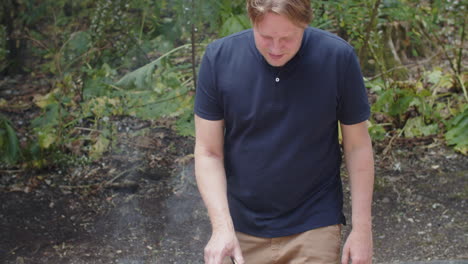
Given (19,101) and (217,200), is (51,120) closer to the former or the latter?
(19,101)

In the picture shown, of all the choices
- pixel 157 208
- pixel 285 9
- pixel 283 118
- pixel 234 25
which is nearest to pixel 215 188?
pixel 283 118

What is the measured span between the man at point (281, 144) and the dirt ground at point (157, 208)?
1731mm

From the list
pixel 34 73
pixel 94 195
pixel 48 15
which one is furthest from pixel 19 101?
pixel 94 195

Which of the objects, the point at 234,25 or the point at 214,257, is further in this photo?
the point at 234,25

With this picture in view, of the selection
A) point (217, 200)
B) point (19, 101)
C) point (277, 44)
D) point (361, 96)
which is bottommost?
point (19, 101)

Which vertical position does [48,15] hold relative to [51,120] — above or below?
above

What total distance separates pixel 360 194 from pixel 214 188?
1.89 ft

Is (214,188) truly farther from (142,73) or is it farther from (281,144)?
(142,73)

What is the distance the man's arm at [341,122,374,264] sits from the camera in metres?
2.81

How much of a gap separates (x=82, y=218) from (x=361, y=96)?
2.77m

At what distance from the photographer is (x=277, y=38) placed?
2520 mm

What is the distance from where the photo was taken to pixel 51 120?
212 inches

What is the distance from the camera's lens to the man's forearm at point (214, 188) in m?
2.69

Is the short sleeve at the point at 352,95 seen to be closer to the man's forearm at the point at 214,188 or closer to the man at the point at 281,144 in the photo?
the man at the point at 281,144
